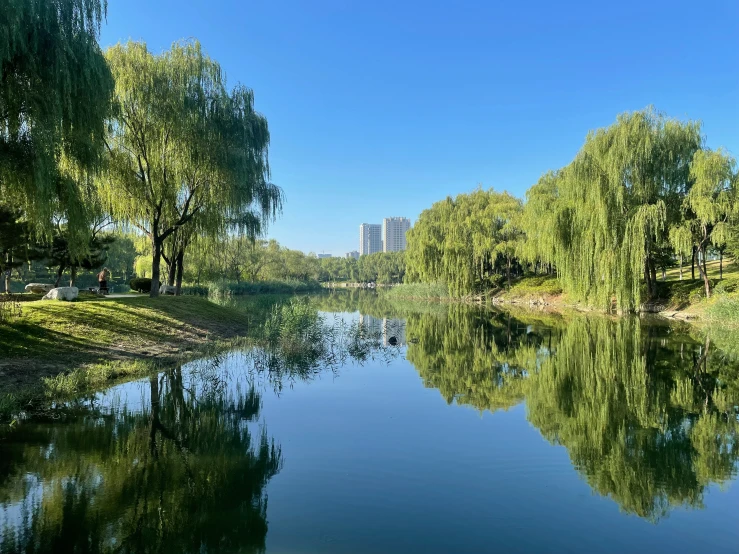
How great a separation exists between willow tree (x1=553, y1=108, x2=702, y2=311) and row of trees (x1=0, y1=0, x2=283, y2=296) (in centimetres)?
1449

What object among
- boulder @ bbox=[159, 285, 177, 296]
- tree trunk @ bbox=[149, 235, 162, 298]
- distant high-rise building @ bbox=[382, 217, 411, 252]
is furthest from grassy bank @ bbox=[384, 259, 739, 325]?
distant high-rise building @ bbox=[382, 217, 411, 252]

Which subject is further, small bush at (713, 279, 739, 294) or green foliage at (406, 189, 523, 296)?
green foliage at (406, 189, 523, 296)

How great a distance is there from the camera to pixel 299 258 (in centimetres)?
7262

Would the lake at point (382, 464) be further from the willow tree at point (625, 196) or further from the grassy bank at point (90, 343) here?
the willow tree at point (625, 196)

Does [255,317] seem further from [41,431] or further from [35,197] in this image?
[41,431]

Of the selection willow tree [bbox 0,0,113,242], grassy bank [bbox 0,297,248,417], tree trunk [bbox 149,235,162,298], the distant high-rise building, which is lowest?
grassy bank [bbox 0,297,248,417]

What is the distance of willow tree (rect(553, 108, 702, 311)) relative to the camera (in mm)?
20328

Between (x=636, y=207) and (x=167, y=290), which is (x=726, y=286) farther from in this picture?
(x=167, y=290)

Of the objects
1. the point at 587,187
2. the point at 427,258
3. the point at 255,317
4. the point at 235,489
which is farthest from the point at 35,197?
the point at 427,258

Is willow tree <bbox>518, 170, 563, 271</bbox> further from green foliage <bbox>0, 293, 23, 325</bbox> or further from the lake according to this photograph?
green foliage <bbox>0, 293, 23, 325</bbox>

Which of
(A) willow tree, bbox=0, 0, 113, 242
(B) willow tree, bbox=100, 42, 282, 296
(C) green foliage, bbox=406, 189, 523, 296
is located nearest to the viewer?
(A) willow tree, bbox=0, 0, 113, 242

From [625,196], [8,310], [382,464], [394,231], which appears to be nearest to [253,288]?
[625,196]

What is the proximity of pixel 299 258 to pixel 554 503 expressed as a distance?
6962 centimetres

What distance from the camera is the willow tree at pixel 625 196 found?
20.3 metres
